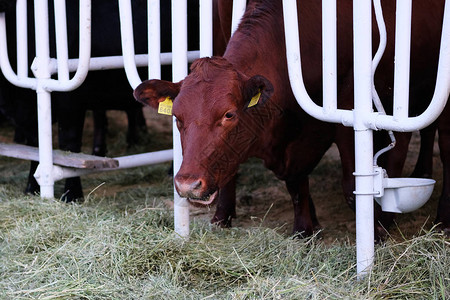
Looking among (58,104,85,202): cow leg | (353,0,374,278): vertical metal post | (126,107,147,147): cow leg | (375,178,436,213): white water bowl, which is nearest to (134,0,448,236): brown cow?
(353,0,374,278): vertical metal post

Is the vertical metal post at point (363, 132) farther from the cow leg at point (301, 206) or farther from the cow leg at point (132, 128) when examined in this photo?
the cow leg at point (132, 128)

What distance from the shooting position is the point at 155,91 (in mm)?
3514

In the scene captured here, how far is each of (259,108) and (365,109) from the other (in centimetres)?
90

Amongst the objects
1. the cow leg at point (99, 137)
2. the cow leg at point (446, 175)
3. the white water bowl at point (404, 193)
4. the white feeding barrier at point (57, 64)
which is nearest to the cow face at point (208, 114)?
the white feeding barrier at point (57, 64)

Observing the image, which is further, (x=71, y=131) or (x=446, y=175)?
(x=71, y=131)

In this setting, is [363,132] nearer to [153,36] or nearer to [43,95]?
[153,36]

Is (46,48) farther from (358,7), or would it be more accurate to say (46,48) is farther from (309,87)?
(358,7)

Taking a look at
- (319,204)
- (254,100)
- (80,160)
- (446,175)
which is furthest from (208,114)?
(319,204)

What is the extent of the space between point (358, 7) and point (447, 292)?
1.17m

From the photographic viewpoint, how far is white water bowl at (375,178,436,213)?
9.77 ft

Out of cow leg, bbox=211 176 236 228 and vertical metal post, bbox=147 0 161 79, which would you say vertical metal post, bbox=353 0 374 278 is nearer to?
vertical metal post, bbox=147 0 161 79

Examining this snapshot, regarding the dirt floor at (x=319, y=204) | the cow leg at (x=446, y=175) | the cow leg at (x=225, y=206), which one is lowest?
the dirt floor at (x=319, y=204)

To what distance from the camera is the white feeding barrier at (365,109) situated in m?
2.72

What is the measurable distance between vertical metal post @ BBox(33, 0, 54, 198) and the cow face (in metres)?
1.10
